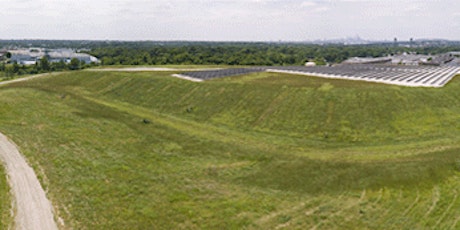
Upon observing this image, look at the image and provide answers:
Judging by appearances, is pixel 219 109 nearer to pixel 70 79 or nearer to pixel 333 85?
pixel 333 85

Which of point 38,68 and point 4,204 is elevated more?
point 38,68

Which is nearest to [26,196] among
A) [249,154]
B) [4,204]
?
[4,204]

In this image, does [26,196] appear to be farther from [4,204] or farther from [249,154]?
[249,154]

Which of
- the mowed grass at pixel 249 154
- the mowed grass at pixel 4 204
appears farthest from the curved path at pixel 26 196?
the mowed grass at pixel 249 154

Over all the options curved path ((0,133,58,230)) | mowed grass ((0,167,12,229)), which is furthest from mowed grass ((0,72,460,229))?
mowed grass ((0,167,12,229))

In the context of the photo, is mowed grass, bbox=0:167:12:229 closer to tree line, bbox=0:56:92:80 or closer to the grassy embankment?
the grassy embankment

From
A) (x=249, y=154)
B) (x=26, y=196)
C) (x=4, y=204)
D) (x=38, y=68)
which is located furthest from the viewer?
(x=38, y=68)
